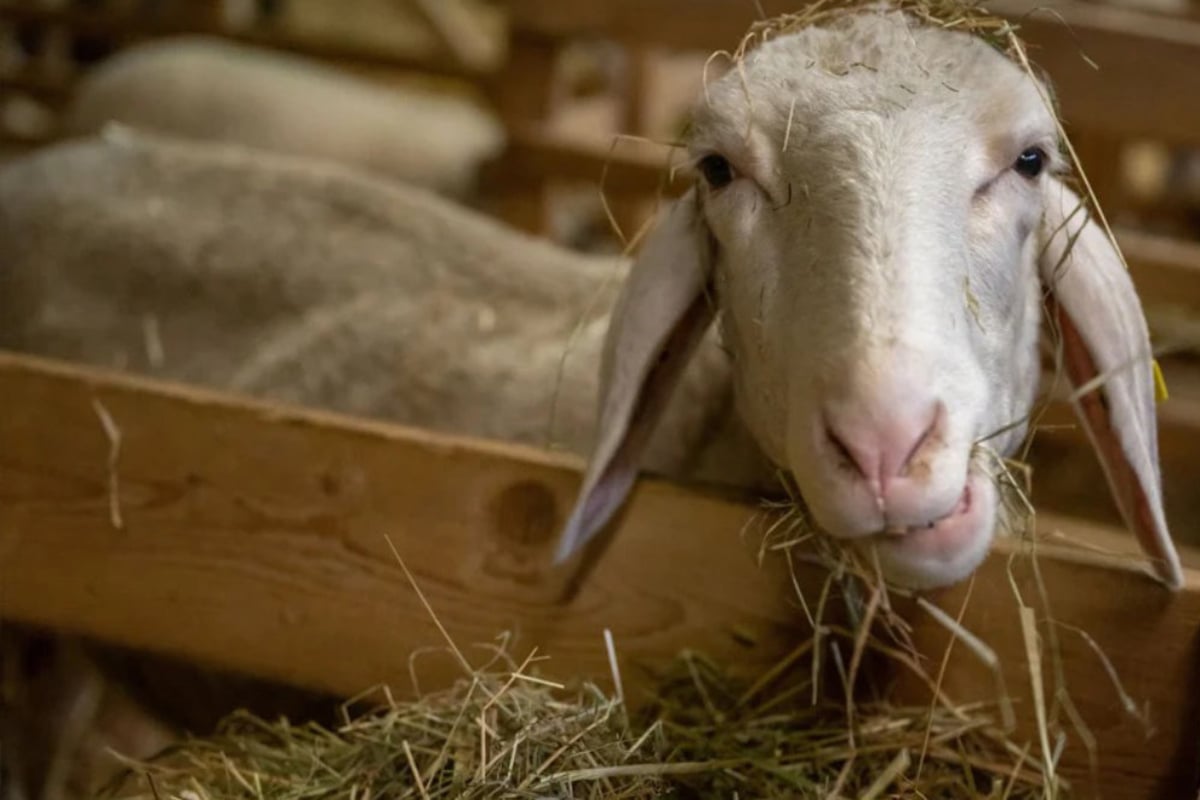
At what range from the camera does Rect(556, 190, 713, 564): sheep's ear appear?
1966 mm

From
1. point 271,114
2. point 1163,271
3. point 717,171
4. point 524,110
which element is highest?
point 717,171

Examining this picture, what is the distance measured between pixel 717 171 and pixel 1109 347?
640 millimetres

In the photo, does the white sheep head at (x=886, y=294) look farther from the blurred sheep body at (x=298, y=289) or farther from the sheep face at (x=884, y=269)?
the blurred sheep body at (x=298, y=289)

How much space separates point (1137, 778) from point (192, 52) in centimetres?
626

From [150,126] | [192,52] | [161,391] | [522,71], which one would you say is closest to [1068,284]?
[161,391]

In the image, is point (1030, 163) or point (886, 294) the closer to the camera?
point (886, 294)

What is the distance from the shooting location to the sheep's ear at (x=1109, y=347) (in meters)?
1.86

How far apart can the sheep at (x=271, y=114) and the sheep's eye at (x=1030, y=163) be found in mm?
4328

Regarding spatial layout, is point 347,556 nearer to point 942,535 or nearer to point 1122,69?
point 942,535

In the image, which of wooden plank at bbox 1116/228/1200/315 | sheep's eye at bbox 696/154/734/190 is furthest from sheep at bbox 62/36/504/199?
sheep's eye at bbox 696/154/734/190

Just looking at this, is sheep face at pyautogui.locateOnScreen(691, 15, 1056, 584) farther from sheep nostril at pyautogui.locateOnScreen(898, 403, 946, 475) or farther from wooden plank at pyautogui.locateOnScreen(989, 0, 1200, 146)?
wooden plank at pyautogui.locateOnScreen(989, 0, 1200, 146)

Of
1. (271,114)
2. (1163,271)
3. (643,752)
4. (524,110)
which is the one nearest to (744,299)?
(643,752)

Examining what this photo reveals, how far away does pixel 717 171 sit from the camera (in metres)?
1.93

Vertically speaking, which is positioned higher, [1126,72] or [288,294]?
[1126,72]
